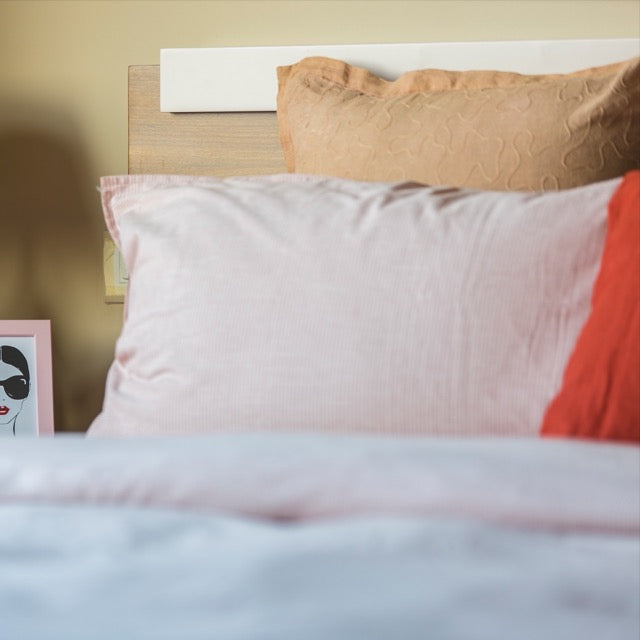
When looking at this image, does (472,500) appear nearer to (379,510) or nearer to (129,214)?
(379,510)

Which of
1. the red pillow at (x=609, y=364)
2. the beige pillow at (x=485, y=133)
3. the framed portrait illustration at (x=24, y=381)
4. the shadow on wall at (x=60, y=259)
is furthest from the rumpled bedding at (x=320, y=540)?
the shadow on wall at (x=60, y=259)

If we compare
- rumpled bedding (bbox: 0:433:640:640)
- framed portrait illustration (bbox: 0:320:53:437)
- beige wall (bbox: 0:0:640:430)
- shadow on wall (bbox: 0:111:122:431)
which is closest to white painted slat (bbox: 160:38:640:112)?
beige wall (bbox: 0:0:640:430)

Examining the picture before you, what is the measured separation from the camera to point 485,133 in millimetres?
1625

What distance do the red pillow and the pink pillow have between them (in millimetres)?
45

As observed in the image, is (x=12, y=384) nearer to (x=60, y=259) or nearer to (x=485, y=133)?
(x=60, y=259)

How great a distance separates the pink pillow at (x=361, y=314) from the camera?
1.10 metres

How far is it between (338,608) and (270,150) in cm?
159

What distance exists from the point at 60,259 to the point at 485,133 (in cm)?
114

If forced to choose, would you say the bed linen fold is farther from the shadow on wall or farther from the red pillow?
the shadow on wall

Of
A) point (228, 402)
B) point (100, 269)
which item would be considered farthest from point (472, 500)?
point (100, 269)

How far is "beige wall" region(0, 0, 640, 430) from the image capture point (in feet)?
7.37

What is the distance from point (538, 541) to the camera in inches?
26.3

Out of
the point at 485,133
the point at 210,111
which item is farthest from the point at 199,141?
the point at 485,133

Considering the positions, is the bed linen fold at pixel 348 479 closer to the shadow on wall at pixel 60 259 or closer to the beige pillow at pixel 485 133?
the beige pillow at pixel 485 133
